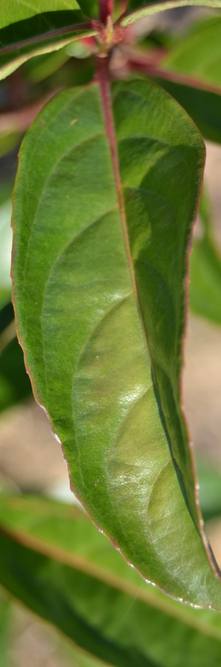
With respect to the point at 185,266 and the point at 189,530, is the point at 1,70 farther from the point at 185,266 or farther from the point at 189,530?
the point at 189,530

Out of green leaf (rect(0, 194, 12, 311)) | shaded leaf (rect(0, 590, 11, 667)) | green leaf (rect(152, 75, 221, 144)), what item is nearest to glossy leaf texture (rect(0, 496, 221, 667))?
shaded leaf (rect(0, 590, 11, 667))

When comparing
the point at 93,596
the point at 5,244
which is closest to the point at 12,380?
the point at 5,244

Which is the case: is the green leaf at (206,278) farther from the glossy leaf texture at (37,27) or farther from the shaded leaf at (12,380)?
the glossy leaf texture at (37,27)

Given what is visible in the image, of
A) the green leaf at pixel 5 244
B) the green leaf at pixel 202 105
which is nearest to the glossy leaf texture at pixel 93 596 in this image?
the green leaf at pixel 5 244

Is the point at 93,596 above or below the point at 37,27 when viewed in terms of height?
below

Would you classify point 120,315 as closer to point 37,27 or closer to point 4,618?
point 37,27

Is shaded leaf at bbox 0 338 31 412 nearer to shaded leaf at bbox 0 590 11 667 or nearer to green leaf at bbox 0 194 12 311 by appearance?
green leaf at bbox 0 194 12 311

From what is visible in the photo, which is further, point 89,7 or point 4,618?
point 4,618
